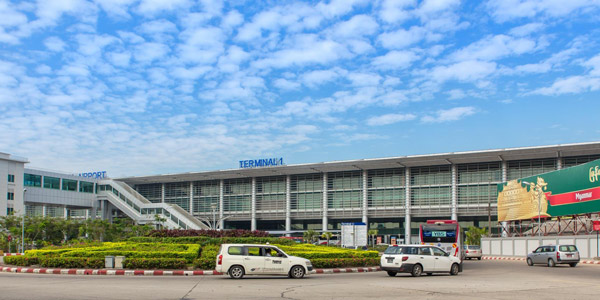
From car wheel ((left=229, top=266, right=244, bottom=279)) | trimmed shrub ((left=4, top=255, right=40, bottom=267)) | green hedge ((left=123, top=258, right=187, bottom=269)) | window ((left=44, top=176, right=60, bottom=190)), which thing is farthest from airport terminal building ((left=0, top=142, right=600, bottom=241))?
car wheel ((left=229, top=266, right=244, bottom=279))

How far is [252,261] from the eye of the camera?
2403 cm

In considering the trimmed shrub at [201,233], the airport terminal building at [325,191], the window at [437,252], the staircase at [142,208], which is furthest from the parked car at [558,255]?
the staircase at [142,208]

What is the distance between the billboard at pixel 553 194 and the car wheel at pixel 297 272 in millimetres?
35208

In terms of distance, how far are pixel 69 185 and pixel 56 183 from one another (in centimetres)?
364

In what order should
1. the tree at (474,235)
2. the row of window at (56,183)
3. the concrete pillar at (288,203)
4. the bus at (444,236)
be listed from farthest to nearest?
the concrete pillar at (288,203) < the row of window at (56,183) < the tree at (474,235) < the bus at (444,236)

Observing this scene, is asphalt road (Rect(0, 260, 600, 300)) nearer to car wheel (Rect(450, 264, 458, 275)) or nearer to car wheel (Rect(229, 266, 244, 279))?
car wheel (Rect(229, 266, 244, 279))

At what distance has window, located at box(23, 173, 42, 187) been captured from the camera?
79.8m

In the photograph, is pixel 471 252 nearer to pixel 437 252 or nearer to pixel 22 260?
pixel 437 252

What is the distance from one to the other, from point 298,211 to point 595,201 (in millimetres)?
52887

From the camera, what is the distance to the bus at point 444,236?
36.0 metres

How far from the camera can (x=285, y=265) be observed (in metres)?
24.2

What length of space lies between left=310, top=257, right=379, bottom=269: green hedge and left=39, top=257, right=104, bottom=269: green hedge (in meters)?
10.7

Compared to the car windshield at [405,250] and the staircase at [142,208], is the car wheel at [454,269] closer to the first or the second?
the car windshield at [405,250]

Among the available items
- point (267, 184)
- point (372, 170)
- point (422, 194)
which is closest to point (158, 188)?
point (267, 184)
